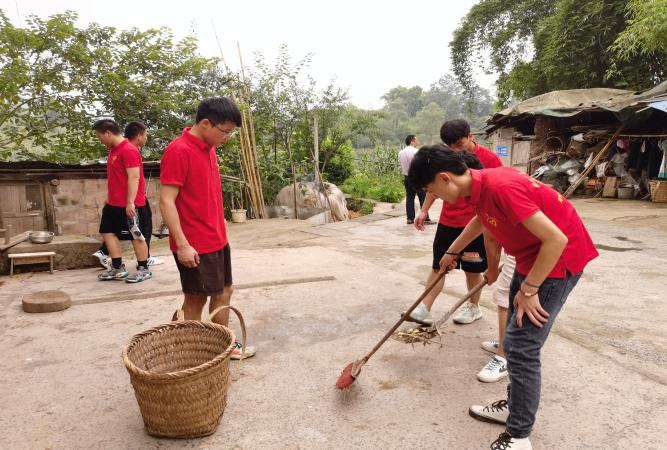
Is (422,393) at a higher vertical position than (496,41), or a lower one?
lower

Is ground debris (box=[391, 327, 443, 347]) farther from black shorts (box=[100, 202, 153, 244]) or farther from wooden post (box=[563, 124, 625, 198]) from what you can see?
wooden post (box=[563, 124, 625, 198])

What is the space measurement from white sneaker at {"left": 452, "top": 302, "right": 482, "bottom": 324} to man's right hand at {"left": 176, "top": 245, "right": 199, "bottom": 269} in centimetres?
206

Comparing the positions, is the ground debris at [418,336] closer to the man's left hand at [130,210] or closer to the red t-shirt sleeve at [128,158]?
the man's left hand at [130,210]

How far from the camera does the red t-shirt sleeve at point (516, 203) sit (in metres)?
1.66

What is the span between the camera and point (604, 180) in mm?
11547

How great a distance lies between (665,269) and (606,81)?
→ 48.3ft

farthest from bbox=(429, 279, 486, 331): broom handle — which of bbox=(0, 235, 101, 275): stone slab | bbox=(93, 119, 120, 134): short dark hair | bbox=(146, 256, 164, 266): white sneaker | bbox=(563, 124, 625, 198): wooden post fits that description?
bbox=(563, 124, 625, 198): wooden post

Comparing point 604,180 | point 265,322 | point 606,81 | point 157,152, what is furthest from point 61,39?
point 606,81

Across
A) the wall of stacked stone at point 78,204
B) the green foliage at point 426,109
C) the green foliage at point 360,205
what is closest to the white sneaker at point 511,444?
the wall of stacked stone at point 78,204

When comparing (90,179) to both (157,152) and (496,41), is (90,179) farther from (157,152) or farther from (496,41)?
(496,41)

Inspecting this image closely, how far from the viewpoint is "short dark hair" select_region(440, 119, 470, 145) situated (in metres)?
3.01

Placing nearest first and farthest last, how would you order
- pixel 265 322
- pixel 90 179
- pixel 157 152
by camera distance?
1. pixel 265 322
2. pixel 90 179
3. pixel 157 152

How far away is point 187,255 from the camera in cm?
246

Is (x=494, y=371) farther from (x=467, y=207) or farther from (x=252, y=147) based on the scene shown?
(x=252, y=147)
